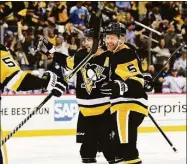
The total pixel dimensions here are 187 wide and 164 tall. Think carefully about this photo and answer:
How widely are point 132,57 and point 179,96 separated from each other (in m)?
4.25

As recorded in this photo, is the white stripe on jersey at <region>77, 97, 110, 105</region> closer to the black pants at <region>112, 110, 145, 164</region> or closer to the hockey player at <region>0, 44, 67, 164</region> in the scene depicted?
the black pants at <region>112, 110, 145, 164</region>

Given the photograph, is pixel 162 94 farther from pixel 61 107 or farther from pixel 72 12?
pixel 72 12

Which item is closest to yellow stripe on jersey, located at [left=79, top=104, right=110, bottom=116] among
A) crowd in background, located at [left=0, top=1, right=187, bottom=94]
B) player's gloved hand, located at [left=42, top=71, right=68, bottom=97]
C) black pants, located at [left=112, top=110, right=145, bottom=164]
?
black pants, located at [left=112, top=110, right=145, bottom=164]

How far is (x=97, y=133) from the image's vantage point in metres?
5.01

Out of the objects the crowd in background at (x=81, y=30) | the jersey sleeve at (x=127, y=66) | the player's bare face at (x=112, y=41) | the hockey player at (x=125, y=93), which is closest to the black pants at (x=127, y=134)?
the hockey player at (x=125, y=93)

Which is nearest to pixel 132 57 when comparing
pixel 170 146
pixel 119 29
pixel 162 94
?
pixel 119 29

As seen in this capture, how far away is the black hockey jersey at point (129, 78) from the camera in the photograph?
13.6ft

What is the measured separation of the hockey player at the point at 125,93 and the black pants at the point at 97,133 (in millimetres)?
653

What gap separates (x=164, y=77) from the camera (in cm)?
909

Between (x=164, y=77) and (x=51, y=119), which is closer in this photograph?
(x=51, y=119)

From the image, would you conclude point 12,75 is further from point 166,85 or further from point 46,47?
point 166,85

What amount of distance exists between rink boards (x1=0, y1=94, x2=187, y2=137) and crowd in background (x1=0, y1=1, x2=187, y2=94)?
596 mm

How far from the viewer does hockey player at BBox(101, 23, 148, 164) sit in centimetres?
414

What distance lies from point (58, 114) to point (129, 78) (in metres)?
3.73
